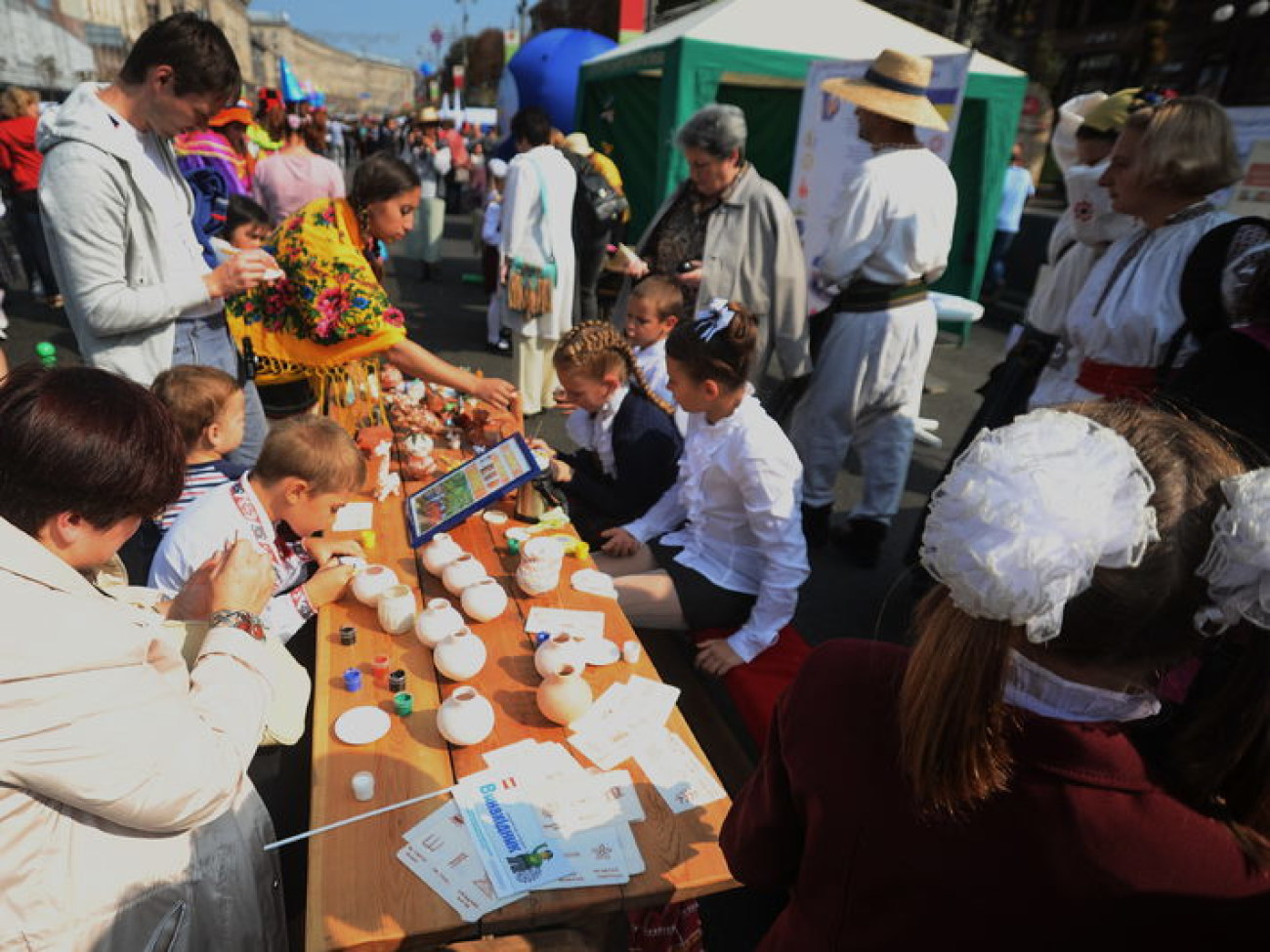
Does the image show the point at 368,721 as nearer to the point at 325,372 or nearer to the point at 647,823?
the point at 647,823

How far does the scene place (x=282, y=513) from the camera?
195cm

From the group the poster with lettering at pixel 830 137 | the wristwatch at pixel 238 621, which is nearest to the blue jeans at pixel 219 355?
the wristwatch at pixel 238 621

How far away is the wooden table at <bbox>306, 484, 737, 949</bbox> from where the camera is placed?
1117mm

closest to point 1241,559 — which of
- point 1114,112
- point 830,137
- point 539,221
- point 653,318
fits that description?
point 653,318

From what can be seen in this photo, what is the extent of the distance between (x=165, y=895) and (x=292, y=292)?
86.1 inches

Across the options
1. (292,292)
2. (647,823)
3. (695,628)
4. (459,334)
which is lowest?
(459,334)

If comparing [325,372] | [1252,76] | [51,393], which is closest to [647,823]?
[51,393]

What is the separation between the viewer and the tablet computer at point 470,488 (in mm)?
2043

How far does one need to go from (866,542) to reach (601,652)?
240 centimetres

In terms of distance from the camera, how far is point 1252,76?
44.3ft

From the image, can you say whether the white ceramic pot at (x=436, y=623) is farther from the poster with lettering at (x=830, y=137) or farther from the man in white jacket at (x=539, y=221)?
the poster with lettering at (x=830, y=137)

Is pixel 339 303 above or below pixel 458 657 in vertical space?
above

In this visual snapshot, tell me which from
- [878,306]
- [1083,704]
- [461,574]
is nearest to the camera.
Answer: [1083,704]

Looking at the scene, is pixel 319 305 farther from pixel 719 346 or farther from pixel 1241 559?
pixel 1241 559
